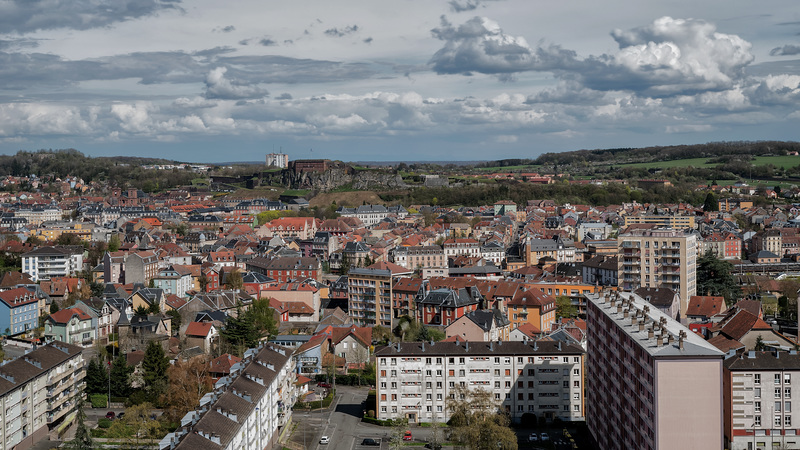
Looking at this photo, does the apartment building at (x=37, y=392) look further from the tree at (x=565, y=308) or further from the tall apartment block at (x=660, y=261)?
the tall apartment block at (x=660, y=261)

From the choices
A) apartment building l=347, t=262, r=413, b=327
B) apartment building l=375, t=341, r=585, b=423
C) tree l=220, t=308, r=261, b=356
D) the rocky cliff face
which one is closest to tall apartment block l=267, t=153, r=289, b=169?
the rocky cliff face

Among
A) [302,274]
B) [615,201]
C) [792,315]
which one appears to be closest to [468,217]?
[615,201]

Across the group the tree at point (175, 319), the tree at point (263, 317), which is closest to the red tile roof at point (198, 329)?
the tree at point (263, 317)

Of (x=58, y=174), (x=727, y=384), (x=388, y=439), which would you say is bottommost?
(x=388, y=439)

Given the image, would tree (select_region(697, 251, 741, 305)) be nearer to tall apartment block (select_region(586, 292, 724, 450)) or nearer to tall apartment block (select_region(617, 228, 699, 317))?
tall apartment block (select_region(617, 228, 699, 317))

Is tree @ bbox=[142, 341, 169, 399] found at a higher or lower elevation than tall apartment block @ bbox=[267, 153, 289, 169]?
lower

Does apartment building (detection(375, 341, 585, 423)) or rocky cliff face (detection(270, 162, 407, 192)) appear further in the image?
rocky cliff face (detection(270, 162, 407, 192))

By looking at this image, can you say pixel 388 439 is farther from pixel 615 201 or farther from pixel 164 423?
pixel 615 201
